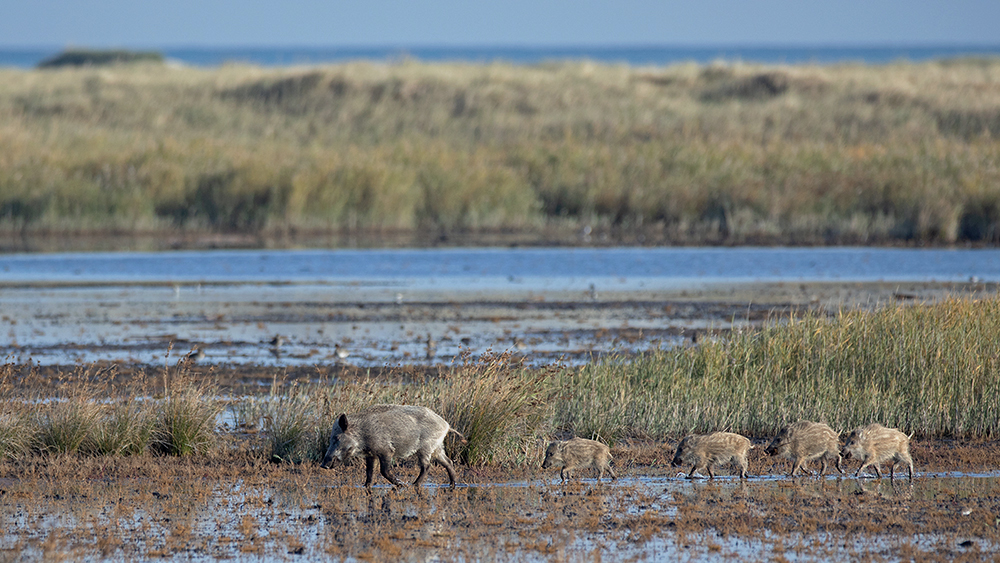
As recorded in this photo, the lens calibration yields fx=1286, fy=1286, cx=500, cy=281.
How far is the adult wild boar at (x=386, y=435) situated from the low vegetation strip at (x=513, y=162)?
931 inches

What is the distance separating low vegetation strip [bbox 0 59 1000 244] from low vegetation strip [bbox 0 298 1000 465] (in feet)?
63.0

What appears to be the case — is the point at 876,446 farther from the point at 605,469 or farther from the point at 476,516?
the point at 476,516

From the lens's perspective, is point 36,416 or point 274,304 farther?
point 274,304

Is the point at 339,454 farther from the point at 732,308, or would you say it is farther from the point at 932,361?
the point at 732,308

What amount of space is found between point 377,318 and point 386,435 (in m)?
11.0

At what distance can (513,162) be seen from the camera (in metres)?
39.2

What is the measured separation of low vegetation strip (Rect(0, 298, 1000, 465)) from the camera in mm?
10570

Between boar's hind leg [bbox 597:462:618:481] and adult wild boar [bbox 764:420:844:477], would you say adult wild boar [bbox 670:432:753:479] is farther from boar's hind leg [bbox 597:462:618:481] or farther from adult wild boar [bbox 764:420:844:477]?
boar's hind leg [bbox 597:462:618:481]

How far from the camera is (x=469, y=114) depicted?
169 feet

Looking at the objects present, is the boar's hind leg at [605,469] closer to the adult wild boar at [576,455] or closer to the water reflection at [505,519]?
the adult wild boar at [576,455]

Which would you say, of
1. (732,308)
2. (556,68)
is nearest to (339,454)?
(732,308)

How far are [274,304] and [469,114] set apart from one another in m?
30.4

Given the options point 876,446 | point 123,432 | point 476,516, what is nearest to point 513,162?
point 123,432

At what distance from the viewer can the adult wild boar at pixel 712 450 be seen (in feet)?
32.0
